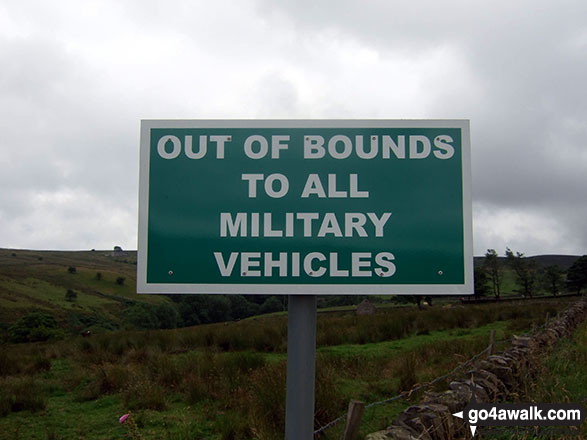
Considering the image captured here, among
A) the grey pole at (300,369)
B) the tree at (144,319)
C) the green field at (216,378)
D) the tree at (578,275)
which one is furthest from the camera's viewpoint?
the tree at (578,275)

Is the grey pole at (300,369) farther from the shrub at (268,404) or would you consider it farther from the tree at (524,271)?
the tree at (524,271)

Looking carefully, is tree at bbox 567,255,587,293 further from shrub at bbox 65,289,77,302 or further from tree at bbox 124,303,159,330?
shrub at bbox 65,289,77,302

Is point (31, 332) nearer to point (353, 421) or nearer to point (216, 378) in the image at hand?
point (216, 378)

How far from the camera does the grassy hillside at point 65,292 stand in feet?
168

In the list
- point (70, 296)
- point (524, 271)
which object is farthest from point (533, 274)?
point (70, 296)

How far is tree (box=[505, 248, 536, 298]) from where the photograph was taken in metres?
67.9

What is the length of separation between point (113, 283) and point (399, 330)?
73796 mm

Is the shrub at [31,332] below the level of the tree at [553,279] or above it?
below

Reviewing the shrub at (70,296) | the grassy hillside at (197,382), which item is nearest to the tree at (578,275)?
the grassy hillside at (197,382)

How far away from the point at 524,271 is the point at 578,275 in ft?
22.2

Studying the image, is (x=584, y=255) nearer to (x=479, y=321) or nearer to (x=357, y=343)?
(x=479, y=321)

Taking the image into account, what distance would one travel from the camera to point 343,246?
238cm

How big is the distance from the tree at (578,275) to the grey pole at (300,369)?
7067 centimetres

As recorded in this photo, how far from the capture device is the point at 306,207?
94.7 inches
